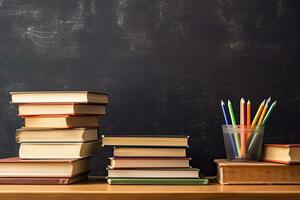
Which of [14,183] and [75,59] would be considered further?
[75,59]

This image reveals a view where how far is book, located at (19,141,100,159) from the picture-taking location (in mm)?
1394


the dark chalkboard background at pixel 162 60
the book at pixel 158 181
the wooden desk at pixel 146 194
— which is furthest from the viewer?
the dark chalkboard background at pixel 162 60

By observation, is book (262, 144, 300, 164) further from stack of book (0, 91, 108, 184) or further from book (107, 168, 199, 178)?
stack of book (0, 91, 108, 184)

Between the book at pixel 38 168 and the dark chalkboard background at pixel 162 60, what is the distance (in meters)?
0.28

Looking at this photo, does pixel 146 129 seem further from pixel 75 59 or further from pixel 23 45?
pixel 23 45

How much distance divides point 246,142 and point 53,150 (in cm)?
54

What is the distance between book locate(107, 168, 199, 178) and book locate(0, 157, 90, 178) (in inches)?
4.4

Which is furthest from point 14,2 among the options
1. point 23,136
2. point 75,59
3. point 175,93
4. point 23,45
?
point 175,93

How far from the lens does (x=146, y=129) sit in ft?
5.41

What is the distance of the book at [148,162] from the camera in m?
1.36

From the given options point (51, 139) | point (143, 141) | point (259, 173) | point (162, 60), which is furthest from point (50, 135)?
point (259, 173)

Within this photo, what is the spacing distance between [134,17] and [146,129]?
0.37m

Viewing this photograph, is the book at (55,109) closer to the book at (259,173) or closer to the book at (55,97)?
the book at (55,97)

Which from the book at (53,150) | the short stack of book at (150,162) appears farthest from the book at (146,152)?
the book at (53,150)
